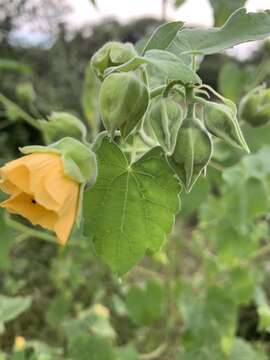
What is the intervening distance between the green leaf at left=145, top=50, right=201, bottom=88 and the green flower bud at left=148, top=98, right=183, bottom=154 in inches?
1.3

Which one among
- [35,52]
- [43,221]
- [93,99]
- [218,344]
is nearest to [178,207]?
[43,221]

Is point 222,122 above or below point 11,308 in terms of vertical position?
above

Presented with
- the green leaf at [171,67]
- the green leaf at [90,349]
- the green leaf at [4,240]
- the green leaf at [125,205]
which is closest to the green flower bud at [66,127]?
the green leaf at [125,205]

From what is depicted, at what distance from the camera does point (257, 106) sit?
78 cm

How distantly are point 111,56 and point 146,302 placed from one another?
982 mm

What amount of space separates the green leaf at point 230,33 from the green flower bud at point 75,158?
0.12 m

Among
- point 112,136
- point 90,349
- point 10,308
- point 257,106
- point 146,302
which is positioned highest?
point 112,136

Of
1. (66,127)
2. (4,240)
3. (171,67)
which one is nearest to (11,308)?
(4,240)

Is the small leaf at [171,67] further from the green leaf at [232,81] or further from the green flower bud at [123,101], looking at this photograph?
the green leaf at [232,81]

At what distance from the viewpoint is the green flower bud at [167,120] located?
1.84 feet

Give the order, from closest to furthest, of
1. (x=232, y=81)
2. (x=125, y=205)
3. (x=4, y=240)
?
1. (x=125, y=205)
2. (x=4, y=240)
3. (x=232, y=81)

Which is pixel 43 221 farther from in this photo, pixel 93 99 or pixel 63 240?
pixel 93 99

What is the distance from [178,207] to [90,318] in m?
0.84

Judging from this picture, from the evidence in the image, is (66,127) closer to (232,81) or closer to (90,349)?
(90,349)
